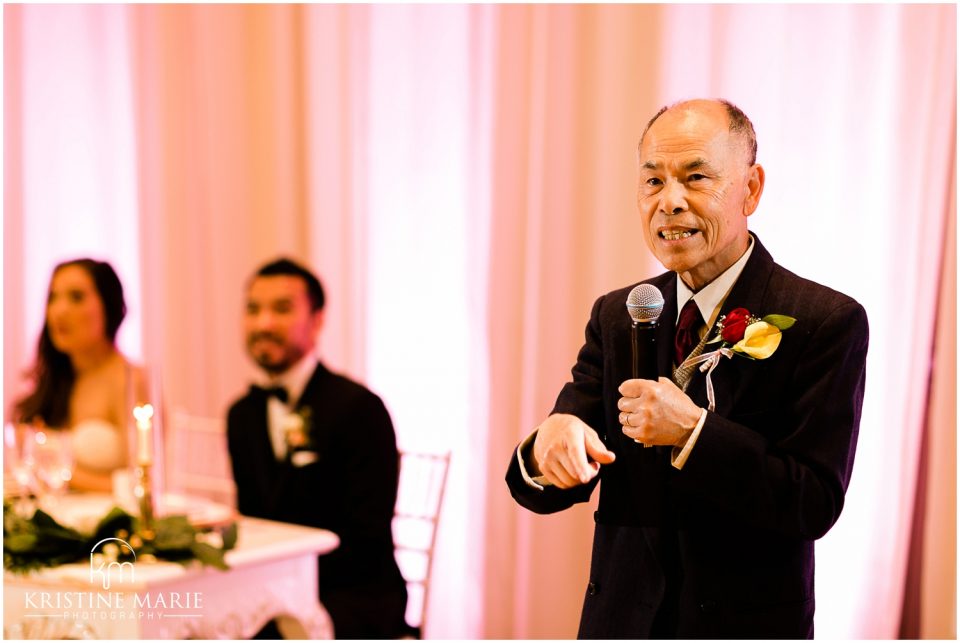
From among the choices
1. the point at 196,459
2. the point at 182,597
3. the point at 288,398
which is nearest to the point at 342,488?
the point at 288,398

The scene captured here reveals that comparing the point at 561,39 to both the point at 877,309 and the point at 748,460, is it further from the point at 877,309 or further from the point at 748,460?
the point at 748,460

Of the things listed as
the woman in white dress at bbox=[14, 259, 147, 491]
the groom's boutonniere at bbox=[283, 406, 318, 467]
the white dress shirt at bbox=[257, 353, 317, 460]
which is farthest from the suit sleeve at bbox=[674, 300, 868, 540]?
the woman in white dress at bbox=[14, 259, 147, 491]

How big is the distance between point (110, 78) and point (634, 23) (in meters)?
3.60

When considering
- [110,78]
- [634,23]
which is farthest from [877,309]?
[110,78]

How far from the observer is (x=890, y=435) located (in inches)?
99.3

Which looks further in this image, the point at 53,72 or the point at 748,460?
the point at 53,72

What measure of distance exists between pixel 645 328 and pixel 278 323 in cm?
221

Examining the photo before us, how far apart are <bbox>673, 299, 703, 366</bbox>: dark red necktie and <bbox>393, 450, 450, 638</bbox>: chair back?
167 cm

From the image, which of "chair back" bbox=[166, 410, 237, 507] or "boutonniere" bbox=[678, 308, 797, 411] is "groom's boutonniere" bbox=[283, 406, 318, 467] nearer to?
"chair back" bbox=[166, 410, 237, 507]

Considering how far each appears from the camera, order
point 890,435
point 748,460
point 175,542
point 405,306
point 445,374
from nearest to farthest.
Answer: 1. point 748,460
2. point 175,542
3. point 890,435
4. point 445,374
5. point 405,306

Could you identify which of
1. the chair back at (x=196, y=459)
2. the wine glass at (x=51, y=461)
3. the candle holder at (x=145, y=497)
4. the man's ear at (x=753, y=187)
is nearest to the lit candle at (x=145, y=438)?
the candle holder at (x=145, y=497)

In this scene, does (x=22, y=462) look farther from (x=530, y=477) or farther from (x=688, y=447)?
(x=688, y=447)

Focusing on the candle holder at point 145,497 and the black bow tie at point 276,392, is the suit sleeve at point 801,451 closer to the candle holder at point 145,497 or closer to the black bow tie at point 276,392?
the candle holder at point 145,497

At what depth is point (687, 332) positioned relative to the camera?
111 centimetres
